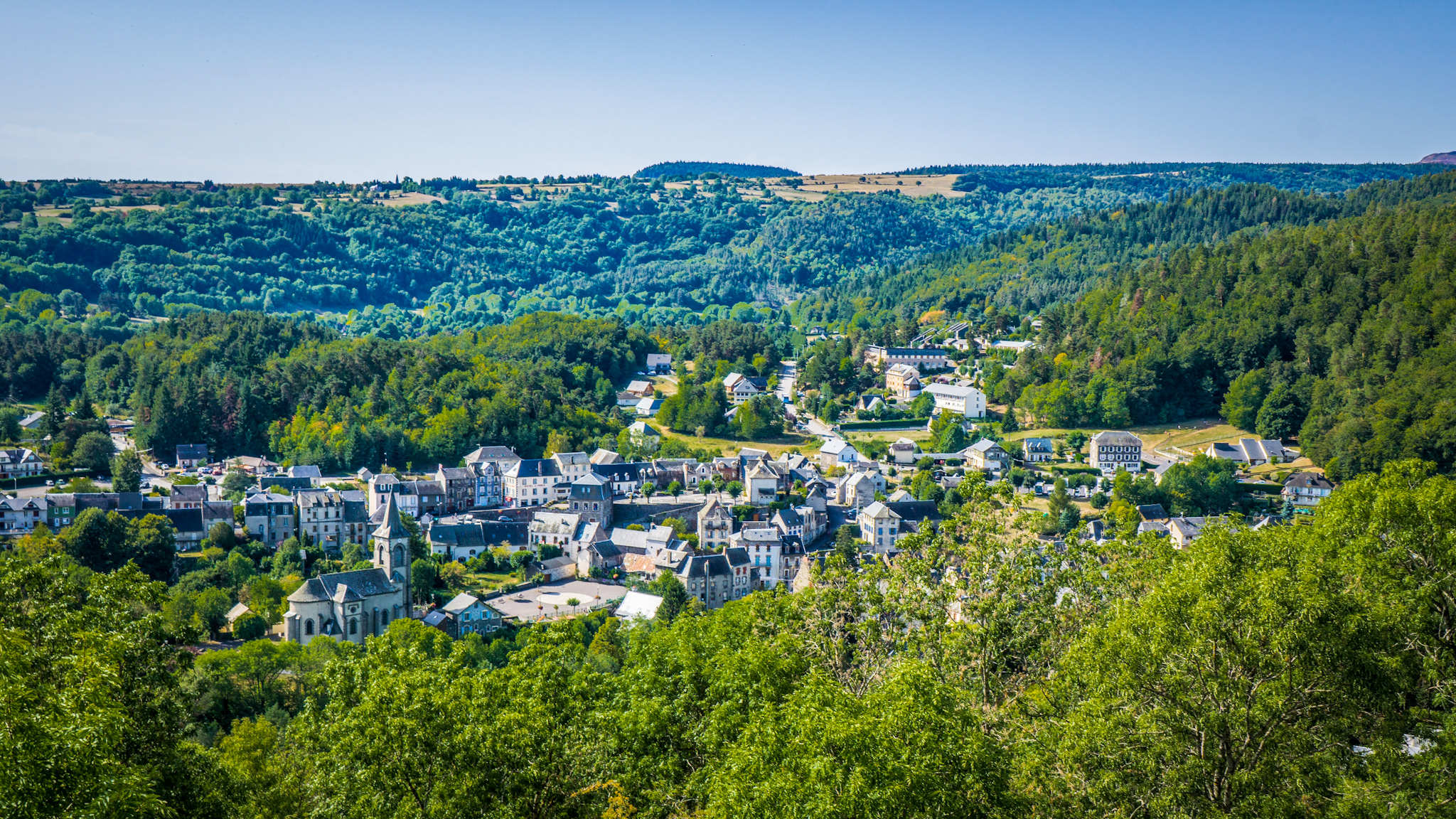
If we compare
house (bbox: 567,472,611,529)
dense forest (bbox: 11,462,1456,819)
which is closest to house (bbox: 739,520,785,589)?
house (bbox: 567,472,611,529)

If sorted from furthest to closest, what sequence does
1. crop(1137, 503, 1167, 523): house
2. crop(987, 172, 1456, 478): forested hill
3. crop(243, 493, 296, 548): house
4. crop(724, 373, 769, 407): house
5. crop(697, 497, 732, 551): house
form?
1. crop(724, 373, 769, 407): house
2. crop(987, 172, 1456, 478): forested hill
3. crop(697, 497, 732, 551): house
4. crop(1137, 503, 1167, 523): house
5. crop(243, 493, 296, 548): house

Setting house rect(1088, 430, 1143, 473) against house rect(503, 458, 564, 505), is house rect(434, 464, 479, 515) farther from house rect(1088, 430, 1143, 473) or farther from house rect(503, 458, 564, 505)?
house rect(1088, 430, 1143, 473)

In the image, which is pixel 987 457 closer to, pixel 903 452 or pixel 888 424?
pixel 903 452

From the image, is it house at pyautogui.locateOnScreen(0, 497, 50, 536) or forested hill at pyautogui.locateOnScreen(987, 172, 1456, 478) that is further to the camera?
forested hill at pyautogui.locateOnScreen(987, 172, 1456, 478)

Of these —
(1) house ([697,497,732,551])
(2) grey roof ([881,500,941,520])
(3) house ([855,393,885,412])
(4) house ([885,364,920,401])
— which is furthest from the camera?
(4) house ([885,364,920,401])

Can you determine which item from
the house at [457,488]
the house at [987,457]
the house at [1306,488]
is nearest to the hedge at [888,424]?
the house at [987,457]

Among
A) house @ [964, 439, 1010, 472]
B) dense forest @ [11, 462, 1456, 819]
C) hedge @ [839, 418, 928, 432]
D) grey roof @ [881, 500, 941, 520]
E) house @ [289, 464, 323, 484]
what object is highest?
dense forest @ [11, 462, 1456, 819]

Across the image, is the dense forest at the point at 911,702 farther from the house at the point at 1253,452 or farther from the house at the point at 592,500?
the house at the point at 1253,452
